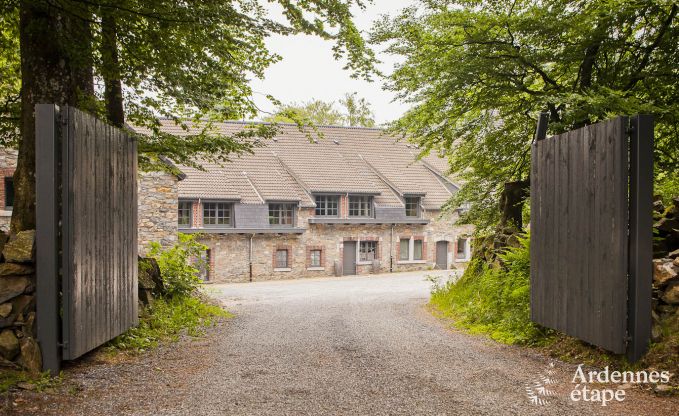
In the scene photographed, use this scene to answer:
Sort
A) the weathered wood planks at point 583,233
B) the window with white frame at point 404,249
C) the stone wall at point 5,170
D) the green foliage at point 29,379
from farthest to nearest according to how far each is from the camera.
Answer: the window with white frame at point 404,249 < the stone wall at point 5,170 < the weathered wood planks at point 583,233 < the green foliage at point 29,379

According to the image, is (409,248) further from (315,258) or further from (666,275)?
(666,275)

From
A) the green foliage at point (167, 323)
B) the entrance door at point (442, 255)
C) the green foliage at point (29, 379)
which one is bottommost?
the entrance door at point (442, 255)

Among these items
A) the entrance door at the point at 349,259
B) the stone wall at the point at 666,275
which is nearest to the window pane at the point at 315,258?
the entrance door at the point at 349,259

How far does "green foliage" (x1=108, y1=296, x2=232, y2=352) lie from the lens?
25.6ft

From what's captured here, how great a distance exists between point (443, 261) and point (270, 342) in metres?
29.7

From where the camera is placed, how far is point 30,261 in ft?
19.6

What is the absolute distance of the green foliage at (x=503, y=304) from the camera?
8469mm

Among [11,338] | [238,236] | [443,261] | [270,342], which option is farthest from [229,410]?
[443,261]

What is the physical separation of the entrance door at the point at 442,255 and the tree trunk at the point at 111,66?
93.5 ft

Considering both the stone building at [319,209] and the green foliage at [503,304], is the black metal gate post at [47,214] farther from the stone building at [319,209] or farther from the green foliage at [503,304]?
the stone building at [319,209]

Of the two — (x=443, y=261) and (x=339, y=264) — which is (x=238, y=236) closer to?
(x=339, y=264)

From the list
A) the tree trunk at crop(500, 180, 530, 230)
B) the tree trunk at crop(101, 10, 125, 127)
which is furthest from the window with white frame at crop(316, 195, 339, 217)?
the tree trunk at crop(101, 10, 125, 127)

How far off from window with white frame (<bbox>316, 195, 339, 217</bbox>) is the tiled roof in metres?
0.58

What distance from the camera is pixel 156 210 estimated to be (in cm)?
2325
